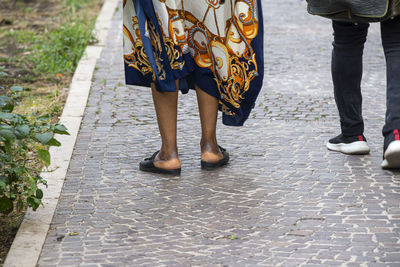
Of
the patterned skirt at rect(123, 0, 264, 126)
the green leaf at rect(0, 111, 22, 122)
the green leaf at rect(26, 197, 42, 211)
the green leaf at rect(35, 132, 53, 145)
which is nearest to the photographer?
the green leaf at rect(0, 111, 22, 122)

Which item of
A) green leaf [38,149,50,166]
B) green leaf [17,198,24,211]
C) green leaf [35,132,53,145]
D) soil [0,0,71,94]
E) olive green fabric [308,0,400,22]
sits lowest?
soil [0,0,71,94]

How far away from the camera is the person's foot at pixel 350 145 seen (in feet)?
15.8

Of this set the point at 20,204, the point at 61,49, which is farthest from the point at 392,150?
the point at 61,49

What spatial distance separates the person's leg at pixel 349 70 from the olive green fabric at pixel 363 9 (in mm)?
234

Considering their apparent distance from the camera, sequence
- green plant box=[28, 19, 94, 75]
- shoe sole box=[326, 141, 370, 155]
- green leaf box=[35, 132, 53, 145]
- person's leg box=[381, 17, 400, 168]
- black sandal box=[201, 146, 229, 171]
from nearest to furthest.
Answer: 1. green leaf box=[35, 132, 53, 145]
2. person's leg box=[381, 17, 400, 168]
3. black sandal box=[201, 146, 229, 171]
4. shoe sole box=[326, 141, 370, 155]
5. green plant box=[28, 19, 94, 75]

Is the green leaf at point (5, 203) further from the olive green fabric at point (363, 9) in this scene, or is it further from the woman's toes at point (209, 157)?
the olive green fabric at point (363, 9)

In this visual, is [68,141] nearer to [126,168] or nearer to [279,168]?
[126,168]

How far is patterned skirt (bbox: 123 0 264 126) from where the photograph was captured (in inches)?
168

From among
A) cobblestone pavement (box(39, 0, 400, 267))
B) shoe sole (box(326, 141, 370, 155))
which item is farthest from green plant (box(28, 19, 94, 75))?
shoe sole (box(326, 141, 370, 155))

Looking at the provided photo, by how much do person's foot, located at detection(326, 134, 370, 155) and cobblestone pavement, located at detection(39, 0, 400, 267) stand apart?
5 cm

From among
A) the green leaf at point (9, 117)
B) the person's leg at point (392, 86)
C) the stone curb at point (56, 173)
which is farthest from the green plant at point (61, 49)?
the green leaf at point (9, 117)

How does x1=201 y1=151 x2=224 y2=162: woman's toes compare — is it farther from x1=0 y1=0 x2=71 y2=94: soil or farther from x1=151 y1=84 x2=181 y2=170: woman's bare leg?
x1=0 y1=0 x2=71 y2=94: soil

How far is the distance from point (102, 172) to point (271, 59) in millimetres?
3555

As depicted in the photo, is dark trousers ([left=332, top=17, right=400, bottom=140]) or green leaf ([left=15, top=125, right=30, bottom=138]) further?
dark trousers ([left=332, top=17, right=400, bottom=140])
